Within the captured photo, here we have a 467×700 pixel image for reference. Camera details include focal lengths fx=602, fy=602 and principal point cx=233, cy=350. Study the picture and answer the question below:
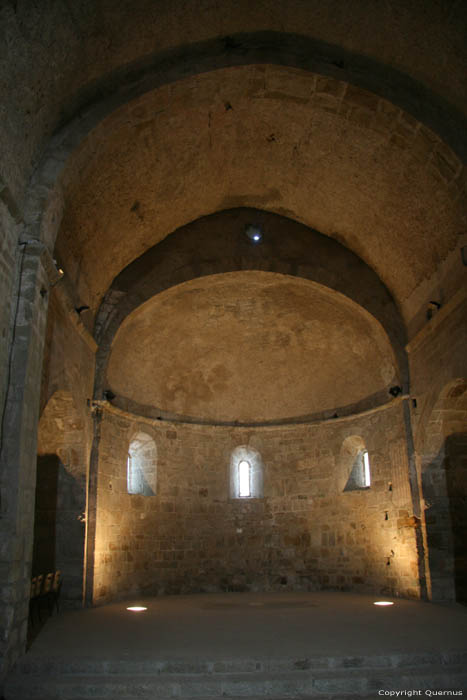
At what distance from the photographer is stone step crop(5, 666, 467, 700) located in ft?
22.6

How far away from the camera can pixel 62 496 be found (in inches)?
502

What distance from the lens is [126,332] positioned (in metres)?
15.2

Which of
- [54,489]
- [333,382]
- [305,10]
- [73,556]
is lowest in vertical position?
[73,556]

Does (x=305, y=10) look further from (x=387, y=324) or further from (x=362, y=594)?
(x=362, y=594)

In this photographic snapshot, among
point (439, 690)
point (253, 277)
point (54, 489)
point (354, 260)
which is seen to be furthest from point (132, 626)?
point (354, 260)

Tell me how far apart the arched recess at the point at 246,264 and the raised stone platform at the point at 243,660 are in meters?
6.37

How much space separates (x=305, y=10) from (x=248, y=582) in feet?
43.9

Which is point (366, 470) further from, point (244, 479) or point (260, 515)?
point (244, 479)

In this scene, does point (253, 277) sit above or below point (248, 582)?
above

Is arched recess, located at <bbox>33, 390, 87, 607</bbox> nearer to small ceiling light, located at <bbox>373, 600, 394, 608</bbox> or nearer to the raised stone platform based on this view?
the raised stone platform

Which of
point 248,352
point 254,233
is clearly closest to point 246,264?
point 254,233

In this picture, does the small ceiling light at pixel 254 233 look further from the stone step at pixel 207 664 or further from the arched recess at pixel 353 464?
the stone step at pixel 207 664

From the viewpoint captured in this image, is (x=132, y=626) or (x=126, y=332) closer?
(x=132, y=626)

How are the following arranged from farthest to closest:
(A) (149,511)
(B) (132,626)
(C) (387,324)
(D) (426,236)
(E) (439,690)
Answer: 1. (A) (149,511)
2. (C) (387,324)
3. (D) (426,236)
4. (B) (132,626)
5. (E) (439,690)
